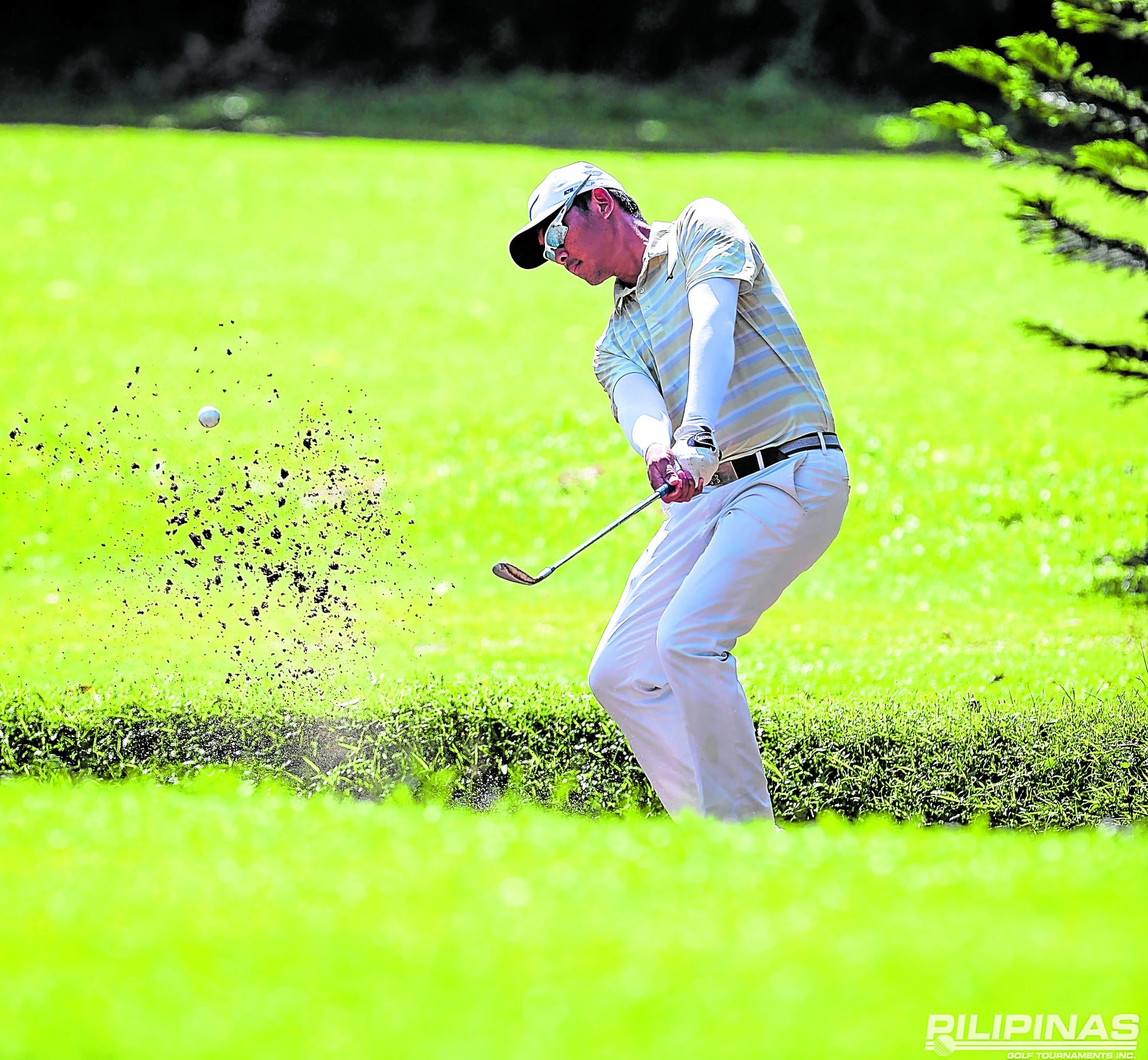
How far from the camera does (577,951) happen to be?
329cm

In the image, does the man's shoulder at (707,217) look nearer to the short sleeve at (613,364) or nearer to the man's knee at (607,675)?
the short sleeve at (613,364)

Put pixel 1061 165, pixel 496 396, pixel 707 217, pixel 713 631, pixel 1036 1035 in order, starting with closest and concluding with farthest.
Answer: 1. pixel 1036 1035
2. pixel 713 631
3. pixel 707 217
4. pixel 1061 165
5. pixel 496 396

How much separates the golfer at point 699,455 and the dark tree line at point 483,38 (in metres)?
22.0

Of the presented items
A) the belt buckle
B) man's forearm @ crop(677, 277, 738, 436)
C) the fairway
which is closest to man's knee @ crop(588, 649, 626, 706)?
the belt buckle

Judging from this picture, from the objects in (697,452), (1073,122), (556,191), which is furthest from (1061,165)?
(697,452)

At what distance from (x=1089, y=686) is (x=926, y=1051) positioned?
4.47 m

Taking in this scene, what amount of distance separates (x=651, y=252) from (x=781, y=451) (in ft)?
2.77

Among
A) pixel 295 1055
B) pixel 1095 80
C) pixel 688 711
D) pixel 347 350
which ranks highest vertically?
pixel 1095 80

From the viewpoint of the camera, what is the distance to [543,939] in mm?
3342

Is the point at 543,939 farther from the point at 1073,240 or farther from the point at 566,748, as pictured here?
the point at 1073,240

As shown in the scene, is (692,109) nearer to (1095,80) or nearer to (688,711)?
(1095,80)

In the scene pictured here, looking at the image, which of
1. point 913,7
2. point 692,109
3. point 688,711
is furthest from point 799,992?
point 913,7

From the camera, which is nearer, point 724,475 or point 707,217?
point 707,217

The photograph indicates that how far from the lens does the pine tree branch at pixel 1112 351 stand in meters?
8.91
